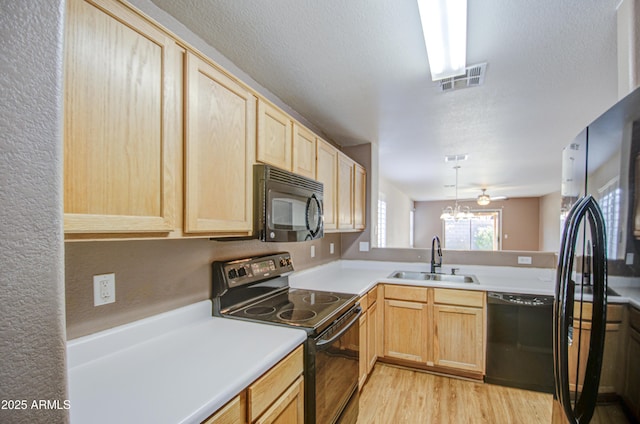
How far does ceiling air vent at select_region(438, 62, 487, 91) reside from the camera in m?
1.83

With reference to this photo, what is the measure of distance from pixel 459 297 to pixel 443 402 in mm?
Result: 820

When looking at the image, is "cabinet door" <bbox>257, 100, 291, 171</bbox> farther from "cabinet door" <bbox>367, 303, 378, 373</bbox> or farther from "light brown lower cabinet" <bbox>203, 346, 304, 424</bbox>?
"cabinet door" <bbox>367, 303, 378, 373</bbox>

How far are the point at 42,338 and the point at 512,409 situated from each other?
9.27 ft

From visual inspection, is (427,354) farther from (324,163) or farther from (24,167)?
(24,167)

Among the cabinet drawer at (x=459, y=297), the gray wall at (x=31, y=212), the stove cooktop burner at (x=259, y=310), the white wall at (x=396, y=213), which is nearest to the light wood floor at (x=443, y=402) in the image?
the cabinet drawer at (x=459, y=297)

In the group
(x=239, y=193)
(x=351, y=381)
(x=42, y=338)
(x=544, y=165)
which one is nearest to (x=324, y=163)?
(x=239, y=193)

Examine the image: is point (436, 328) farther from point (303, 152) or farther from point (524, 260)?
point (303, 152)

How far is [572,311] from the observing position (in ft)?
2.93

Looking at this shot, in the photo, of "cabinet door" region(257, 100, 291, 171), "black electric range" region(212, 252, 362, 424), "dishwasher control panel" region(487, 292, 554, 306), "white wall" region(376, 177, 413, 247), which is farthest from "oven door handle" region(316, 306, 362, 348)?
"white wall" region(376, 177, 413, 247)

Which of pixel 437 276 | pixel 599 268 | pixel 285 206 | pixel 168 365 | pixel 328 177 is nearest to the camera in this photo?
pixel 599 268

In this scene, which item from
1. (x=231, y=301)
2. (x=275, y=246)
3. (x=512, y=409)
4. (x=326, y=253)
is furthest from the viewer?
(x=326, y=253)

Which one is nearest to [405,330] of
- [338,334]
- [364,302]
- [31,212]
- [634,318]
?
[364,302]

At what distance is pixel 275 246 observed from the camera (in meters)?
2.27

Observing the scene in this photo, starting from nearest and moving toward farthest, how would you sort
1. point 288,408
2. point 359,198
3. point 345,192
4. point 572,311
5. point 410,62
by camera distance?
point 572,311 → point 288,408 → point 410,62 → point 345,192 → point 359,198
